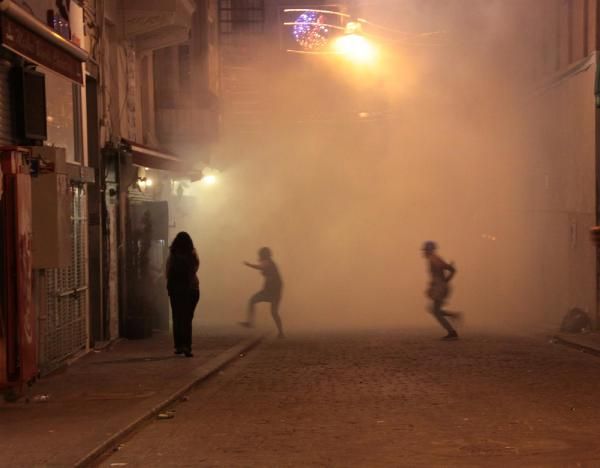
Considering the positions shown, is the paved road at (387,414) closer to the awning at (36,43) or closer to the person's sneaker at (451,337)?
the person's sneaker at (451,337)

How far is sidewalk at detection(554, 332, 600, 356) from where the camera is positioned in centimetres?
1445

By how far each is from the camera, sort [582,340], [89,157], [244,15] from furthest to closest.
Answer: [244,15] < [582,340] < [89,157]

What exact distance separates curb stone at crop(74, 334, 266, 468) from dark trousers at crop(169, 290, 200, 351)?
0.48 meters

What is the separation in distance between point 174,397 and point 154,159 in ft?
27.1

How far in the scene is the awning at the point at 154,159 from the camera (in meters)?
16.0

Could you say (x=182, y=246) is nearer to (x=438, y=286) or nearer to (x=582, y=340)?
(x=438, y=286)

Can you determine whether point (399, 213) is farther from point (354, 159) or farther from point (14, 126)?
point (14, 126)

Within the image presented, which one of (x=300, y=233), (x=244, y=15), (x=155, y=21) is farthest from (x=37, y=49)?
(x=300, y=233)

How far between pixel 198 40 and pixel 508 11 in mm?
7072

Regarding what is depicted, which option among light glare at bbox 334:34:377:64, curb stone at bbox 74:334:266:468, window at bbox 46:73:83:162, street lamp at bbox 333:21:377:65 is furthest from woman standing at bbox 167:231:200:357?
light glare at bbox 334:34:377:64

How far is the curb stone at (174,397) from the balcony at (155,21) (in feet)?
17.1

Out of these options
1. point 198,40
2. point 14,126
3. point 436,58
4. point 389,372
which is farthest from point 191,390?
point 436,58

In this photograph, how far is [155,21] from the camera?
17.2 m

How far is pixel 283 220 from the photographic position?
33.3 meters
